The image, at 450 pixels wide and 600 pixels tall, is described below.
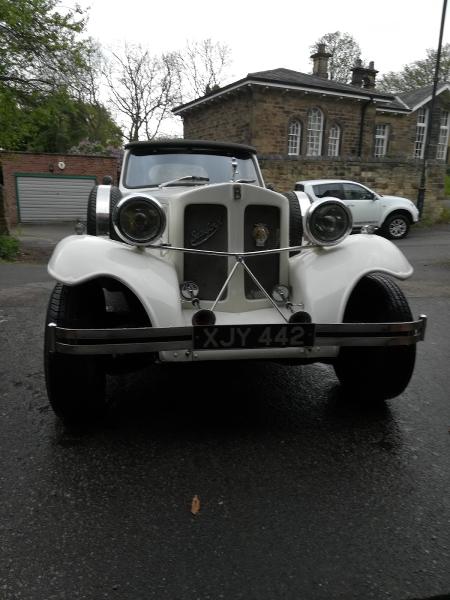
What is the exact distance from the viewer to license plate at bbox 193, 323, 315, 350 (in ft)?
8.19

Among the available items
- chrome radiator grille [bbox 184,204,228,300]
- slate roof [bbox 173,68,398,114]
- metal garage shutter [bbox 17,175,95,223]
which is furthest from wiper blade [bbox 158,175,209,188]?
metal garage shutter [bbox 17,175,95,223]

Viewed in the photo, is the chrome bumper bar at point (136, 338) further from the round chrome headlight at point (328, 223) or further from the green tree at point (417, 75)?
the green tree at point (417, 75)

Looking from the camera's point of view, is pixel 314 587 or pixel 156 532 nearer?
pixel 314 587

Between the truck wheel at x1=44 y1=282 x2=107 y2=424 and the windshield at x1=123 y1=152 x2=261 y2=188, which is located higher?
the windshield at x1=123 y1=152 x2=261 y2=188

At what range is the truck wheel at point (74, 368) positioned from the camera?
104 inches

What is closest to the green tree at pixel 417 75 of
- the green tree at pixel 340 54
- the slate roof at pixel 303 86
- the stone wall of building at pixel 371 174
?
the green tree at pixel 340 54

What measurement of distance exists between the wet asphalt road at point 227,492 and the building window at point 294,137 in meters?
18.8

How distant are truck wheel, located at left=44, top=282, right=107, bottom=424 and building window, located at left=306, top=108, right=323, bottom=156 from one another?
66.2ft

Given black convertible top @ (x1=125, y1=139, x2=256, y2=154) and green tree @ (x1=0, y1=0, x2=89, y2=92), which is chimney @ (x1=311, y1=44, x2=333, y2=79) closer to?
green tree @ (x1=0, y1=0, x2=89, y2=92)

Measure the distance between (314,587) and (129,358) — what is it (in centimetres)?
155

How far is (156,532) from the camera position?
6.75 ft

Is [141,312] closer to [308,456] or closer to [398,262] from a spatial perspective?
[308,456]

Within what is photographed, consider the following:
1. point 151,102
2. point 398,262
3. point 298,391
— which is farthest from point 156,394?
point 151,102

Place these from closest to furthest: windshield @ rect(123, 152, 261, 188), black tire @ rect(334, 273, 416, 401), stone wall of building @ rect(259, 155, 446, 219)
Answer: black tire @ rect(334, 273, 416, 401) < windshield @ rect(123, 152, 261, 188) < stone wall of building @ rect(259, 155, 446, 219)
